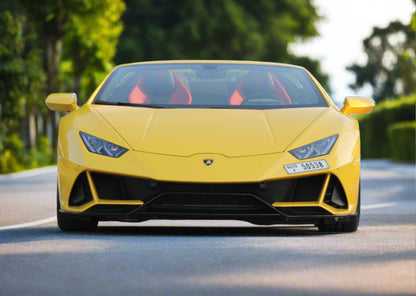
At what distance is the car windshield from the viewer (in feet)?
27.5

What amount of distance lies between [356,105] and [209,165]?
174 centimetres

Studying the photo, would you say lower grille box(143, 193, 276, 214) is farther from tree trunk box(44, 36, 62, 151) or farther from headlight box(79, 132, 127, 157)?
tree trunk box(44, 36, 62, 151)

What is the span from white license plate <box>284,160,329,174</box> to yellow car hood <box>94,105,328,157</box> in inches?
6.9

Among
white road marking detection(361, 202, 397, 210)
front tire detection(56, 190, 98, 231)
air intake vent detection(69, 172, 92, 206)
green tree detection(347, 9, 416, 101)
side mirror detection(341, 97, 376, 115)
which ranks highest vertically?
side mirror detection(341, 97, 376, 115)

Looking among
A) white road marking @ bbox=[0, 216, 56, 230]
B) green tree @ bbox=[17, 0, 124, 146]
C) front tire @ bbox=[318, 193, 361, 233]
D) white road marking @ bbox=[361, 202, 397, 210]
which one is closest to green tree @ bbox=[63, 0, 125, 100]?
green tree @ bbox=[17, 0, 124, 146]

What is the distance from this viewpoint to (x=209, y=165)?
7.35 meters

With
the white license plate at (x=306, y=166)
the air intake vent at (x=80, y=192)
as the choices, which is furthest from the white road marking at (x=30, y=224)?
the white license plate at (x=306, y=166)

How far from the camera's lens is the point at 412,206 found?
41.4ft

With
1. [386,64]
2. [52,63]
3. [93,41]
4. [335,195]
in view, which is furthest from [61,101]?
[386,64]

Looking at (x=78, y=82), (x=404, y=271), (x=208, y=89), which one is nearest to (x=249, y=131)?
(x=208, y=89)

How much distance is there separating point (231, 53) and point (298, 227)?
3832cm

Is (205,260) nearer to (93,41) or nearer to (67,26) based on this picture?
(67,26)

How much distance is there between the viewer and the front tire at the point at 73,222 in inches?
303

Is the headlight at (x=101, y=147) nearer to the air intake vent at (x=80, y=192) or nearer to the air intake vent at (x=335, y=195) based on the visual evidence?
the air intake vent at (x=80, y=192)
